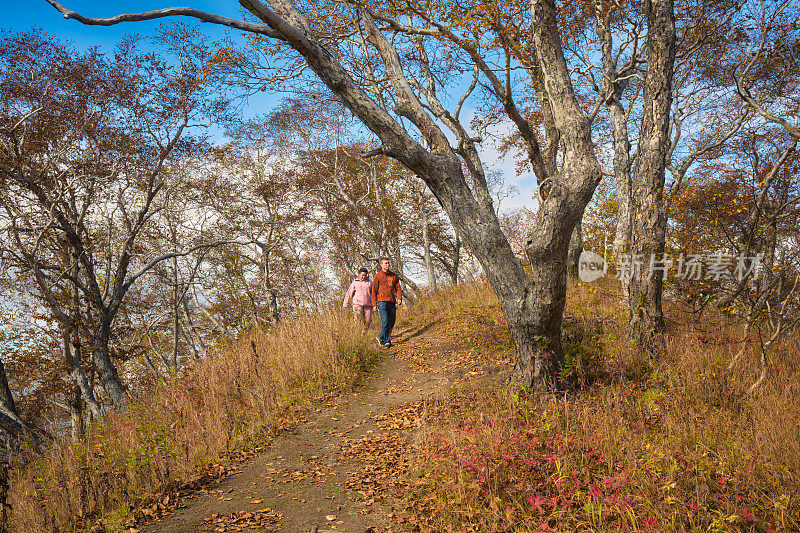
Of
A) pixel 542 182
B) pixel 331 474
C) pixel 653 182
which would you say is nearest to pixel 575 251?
pixel 653 182

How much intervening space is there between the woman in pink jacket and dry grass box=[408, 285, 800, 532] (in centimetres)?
520

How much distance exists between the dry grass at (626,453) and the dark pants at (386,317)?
426cm

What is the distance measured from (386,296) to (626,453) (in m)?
6.68

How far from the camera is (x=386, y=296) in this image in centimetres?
1017

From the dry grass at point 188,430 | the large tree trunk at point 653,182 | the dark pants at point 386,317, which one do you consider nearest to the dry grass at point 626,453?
the large tree trunk at point 653,182

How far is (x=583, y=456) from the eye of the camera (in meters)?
4.08

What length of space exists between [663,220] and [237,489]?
6952mm

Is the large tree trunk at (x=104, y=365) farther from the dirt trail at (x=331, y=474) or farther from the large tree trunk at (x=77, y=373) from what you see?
the dirt trail at (x=331, y=474)

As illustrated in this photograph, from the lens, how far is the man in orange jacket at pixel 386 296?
1019cm

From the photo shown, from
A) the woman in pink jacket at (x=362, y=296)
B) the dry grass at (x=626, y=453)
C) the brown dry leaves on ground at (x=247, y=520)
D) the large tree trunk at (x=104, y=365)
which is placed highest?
the woman in pink jacket at (x=362, y=296)

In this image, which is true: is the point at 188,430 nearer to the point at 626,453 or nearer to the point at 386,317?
the point at 386,317

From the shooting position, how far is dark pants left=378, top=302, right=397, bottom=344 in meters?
10.2

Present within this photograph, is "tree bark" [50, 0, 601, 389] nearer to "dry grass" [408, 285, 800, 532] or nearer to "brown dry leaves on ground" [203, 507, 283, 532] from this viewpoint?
"dry grass" [408, 285, 800, 532]

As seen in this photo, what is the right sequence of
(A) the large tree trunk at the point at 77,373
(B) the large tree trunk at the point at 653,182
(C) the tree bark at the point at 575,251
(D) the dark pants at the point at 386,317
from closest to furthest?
(B) the large tree trunk at the point at 653,182
(A) the large tree trunk at the point at 77,373
(D) the dark pants at the point at 386,317
(C) the tree bark at the point at 575,251
